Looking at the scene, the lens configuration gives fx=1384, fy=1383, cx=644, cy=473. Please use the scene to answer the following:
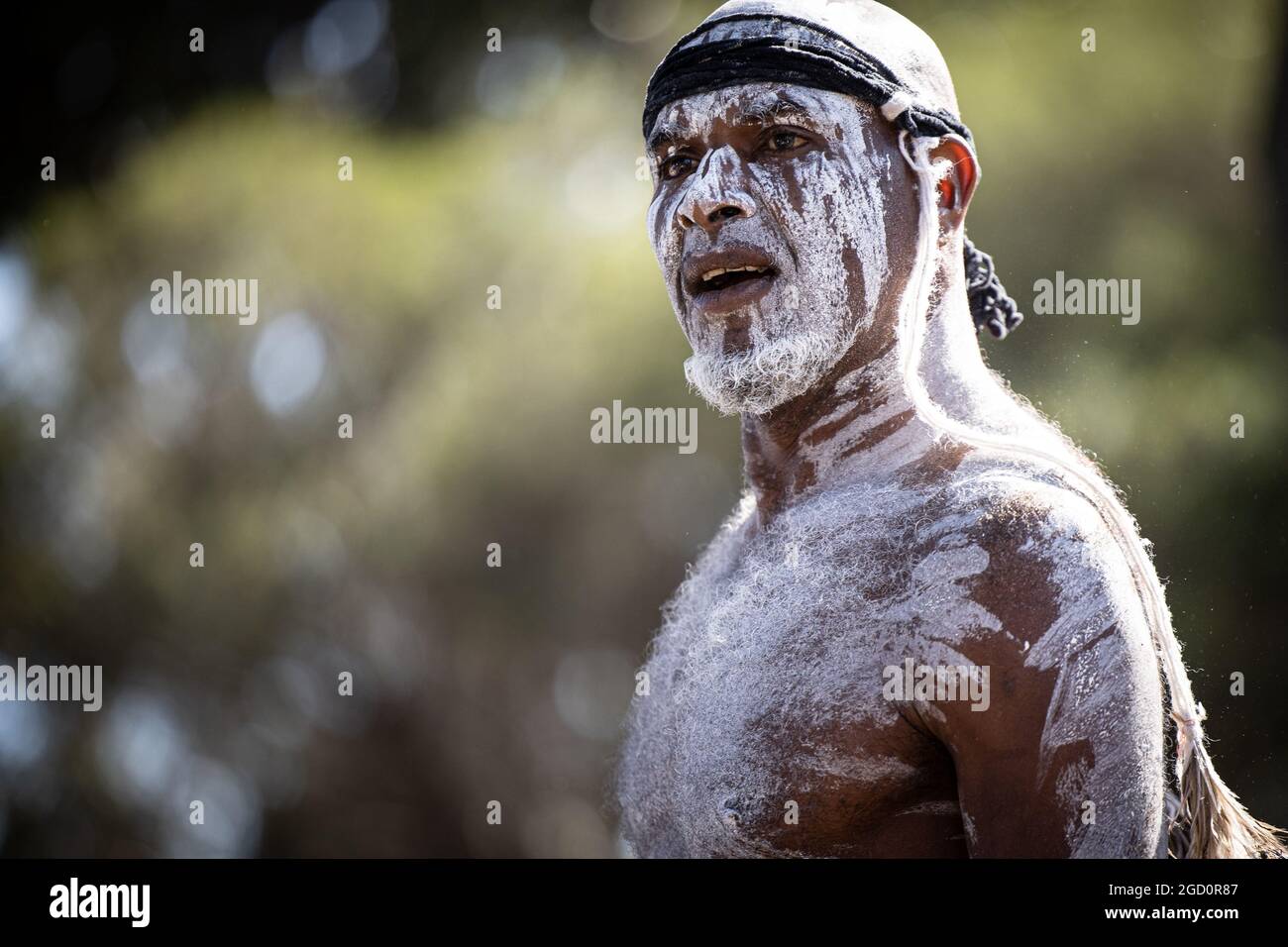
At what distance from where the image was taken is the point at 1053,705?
1.95 m

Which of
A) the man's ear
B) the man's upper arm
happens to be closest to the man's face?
the man's ear

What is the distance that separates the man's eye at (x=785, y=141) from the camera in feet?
7.71

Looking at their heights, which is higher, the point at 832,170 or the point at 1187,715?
the point at 832,170

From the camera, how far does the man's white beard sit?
2342 mm

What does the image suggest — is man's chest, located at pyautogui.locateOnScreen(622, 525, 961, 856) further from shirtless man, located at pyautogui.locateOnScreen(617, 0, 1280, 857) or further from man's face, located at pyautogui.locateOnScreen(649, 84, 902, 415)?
man's face, located at pyautogui.locateOnScreen(649, 84, 902, 415)

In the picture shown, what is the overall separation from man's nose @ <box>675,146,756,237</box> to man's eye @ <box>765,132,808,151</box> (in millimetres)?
64

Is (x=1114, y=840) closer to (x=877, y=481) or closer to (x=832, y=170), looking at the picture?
(x=877, y=481)

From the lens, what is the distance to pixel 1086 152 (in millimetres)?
6898

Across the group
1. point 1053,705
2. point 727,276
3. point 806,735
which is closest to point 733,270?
point 727,276

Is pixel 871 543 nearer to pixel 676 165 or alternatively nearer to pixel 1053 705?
pixel 1053 705

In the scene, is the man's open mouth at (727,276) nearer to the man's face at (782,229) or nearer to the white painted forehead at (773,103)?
the man's face at (782,229)

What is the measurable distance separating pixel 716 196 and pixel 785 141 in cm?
16

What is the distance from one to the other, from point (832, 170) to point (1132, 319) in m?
4.52
